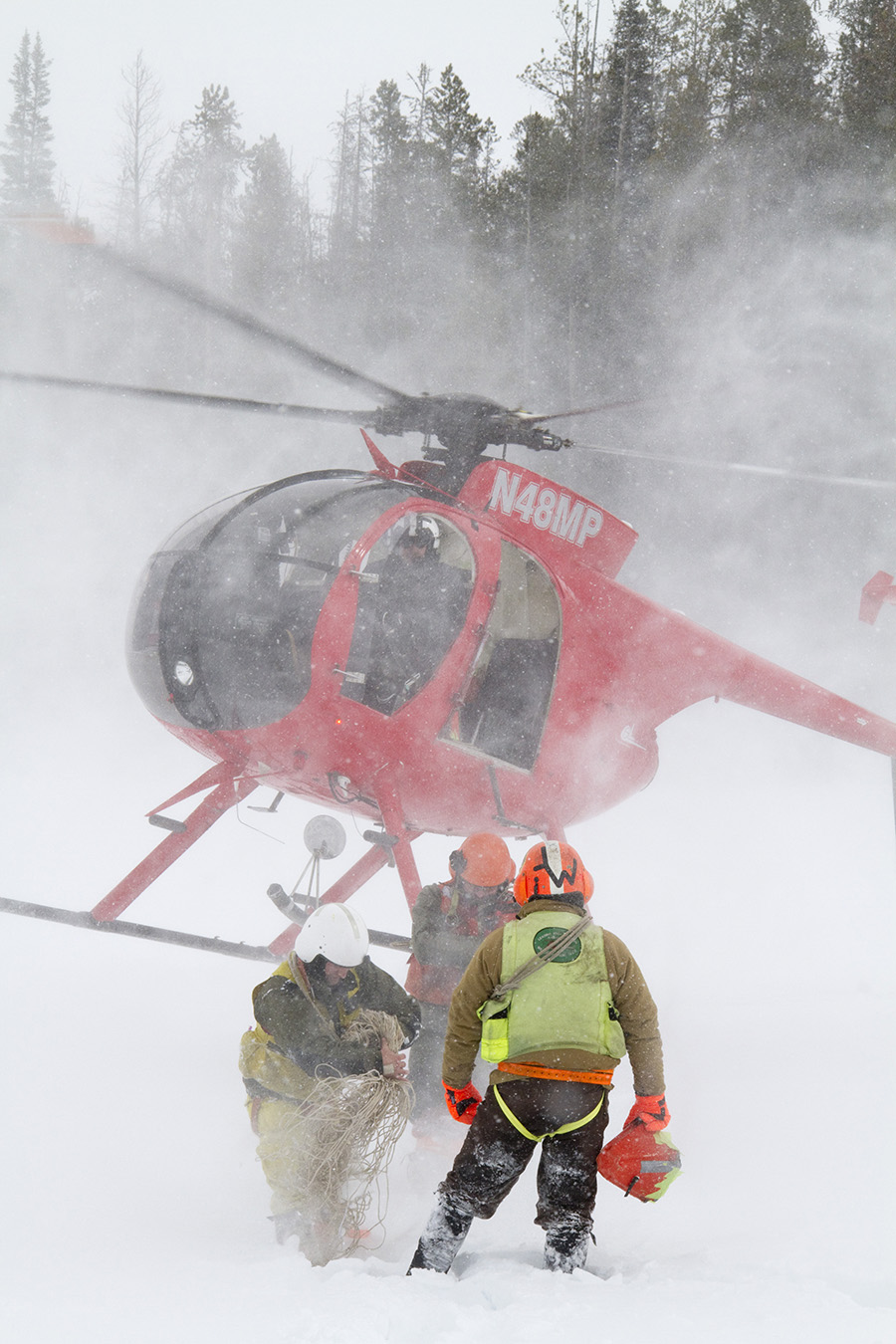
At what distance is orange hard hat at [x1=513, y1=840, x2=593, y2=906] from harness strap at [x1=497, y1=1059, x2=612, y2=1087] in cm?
40

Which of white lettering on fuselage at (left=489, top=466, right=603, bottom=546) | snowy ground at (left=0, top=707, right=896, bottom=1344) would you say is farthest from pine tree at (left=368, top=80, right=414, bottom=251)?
white lettering on fuselage at (left=489, top=466, right=603, bottom=546)

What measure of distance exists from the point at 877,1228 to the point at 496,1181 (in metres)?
1.04

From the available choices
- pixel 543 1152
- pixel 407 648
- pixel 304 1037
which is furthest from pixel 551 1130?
pixel 407 648

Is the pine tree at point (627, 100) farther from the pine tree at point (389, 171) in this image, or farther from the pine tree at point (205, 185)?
the pine tree at point (205, 185)

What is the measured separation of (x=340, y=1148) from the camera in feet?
9.39

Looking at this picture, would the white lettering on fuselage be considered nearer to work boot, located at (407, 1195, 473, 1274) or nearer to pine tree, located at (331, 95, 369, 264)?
work boot, located at (407, 1195, 473, 1274)

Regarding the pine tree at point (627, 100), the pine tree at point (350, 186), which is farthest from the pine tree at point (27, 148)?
the pine tree at point (627, 100)

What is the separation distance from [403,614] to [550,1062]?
2336 mm

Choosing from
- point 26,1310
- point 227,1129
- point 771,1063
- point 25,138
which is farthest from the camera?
point 25,138

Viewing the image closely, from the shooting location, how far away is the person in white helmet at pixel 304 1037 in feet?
9.91

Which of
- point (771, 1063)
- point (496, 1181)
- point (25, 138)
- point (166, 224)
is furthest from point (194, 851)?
point (25, 138)

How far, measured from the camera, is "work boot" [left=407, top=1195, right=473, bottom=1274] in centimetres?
260

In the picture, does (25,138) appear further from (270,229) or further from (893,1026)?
(893,1026)

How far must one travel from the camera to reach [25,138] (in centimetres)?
2188
